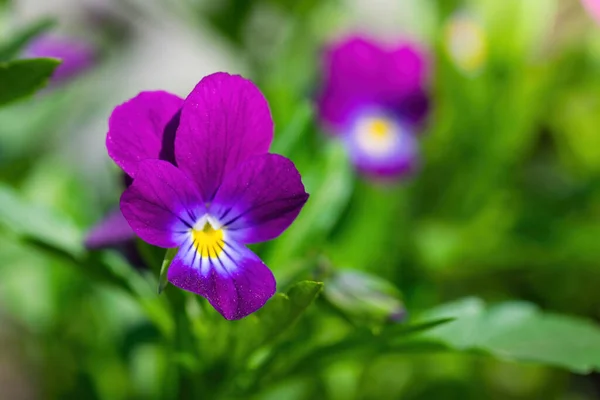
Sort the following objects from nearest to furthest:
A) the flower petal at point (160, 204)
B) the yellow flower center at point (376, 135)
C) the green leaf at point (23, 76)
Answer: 1. the flower petal at point (160, 204)
2. the green leaf at point (23, 76)
3. the yellow flower center at point (376, 135)

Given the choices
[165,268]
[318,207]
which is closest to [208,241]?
[165,268]

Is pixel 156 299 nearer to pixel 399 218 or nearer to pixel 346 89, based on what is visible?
pixel 399 218

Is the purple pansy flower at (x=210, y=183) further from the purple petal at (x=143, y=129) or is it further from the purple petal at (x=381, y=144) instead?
the purple petal at (x=381, y=144)

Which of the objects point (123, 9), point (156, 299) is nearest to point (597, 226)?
point (156, 299)

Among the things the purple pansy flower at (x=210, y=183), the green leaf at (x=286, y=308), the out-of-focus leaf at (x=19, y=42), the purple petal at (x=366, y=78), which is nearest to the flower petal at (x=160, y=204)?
the purple pansy flower at (x=210, y=183)

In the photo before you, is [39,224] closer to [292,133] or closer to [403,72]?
[292,133]

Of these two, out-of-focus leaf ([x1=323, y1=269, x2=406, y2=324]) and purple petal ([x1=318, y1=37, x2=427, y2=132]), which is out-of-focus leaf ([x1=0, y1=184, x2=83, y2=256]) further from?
purple petal ([x1=318, y1=37, x2=427, y2=132])

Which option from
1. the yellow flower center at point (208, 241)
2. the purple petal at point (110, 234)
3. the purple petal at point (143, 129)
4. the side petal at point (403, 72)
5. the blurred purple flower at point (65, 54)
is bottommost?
the yellow flower center at point (208, 241)
